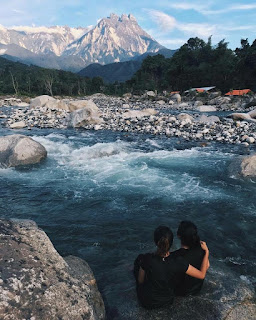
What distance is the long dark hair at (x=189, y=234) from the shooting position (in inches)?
146

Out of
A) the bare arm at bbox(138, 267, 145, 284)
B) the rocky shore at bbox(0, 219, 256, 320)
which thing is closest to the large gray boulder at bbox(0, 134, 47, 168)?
the rocky shore at bbox(0, 219, 256, 320)

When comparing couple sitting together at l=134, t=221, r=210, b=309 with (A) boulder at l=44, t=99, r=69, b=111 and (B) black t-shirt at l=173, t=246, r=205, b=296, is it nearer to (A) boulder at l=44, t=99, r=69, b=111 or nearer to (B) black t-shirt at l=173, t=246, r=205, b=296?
(B) black t-shirt at l=173, t=246, r=205, b=296

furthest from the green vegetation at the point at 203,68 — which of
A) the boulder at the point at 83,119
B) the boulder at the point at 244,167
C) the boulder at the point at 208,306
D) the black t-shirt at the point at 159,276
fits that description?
the black t-shirt at the point at 159,276

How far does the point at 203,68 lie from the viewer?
6844 centimetres

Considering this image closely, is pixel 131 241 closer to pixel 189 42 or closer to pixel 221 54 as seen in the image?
pixel 221 54

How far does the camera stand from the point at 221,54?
226ft

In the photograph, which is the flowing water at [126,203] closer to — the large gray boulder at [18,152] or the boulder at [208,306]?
the boulder at [208,306]

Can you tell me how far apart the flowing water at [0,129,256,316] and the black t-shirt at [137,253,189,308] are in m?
0.62

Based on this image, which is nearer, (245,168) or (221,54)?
(245,168)

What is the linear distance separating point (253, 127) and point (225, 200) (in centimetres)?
1352

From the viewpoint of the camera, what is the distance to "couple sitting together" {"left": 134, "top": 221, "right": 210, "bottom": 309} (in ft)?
11.2

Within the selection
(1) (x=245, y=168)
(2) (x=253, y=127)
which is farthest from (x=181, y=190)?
(2) (x=253, y=127)

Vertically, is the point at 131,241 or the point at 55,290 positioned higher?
the point at 55,290

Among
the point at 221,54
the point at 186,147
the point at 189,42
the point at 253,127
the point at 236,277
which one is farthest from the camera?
the point at 189,42
